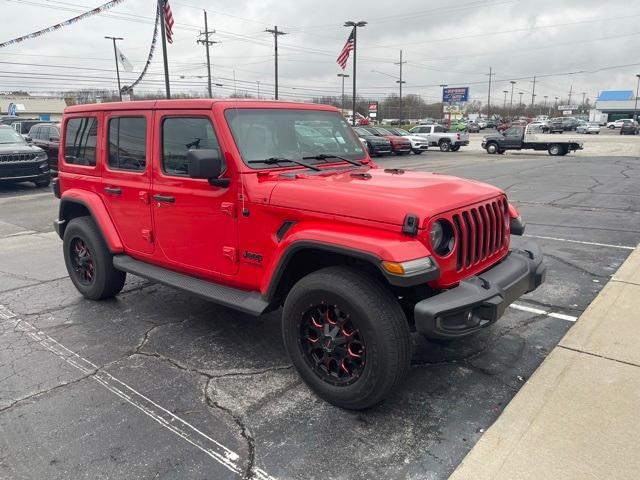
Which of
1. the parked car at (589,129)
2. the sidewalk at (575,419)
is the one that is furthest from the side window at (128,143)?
the parked car at (589,129)

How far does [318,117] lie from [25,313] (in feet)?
11.1

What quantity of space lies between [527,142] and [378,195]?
91.0ft

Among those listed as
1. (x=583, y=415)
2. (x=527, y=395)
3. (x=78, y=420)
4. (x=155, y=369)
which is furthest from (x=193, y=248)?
(x=583, y=415)

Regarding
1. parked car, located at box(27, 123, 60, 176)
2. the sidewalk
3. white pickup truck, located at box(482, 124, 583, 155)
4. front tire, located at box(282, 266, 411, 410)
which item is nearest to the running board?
front tire, located at box(282, 266, 411, 410)

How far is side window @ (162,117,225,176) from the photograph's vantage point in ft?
12.2

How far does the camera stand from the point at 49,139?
16.3m

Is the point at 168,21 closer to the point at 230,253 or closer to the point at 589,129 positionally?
the point at 230,253

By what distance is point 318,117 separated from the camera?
435 centimetres

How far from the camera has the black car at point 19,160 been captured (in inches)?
508

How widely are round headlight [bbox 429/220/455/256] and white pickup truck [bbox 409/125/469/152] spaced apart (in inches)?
1134

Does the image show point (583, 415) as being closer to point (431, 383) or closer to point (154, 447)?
point (431, 383)

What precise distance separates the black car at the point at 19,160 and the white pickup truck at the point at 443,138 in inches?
875

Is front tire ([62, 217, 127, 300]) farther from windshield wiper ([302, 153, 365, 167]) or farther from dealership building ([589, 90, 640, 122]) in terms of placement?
dealership building ([589, 90, 640, 122])

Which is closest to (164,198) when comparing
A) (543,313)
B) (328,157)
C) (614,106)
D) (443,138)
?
(328,157)
